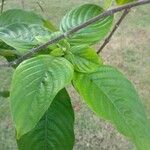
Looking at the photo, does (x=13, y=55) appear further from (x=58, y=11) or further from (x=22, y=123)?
(x=58, y=11)

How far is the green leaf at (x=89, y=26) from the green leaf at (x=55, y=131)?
91mm

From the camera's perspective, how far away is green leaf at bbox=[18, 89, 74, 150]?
2.20 feet

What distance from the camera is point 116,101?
571 mm

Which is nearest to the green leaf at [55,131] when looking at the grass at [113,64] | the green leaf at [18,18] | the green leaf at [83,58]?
the green leaf at [83,58]

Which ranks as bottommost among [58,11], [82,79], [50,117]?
[58,11]

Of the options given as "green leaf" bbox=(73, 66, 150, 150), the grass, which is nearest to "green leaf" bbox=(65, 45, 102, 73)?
"green leaf" bbox=(73, 66, 150, 150)

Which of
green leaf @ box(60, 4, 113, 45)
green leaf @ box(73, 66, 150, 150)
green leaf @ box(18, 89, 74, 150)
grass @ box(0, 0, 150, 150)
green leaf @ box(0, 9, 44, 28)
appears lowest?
grass @ box(0, 0, 150, 150)

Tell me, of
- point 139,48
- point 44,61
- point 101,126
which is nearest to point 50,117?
Result: point 44,61

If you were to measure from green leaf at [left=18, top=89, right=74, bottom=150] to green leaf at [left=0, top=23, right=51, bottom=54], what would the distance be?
0.32ft

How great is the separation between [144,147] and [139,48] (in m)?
2.87

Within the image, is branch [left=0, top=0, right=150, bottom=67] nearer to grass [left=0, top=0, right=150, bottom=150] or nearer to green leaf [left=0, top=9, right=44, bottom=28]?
green leaf [left=0, top=9, right=44, bottom=28]

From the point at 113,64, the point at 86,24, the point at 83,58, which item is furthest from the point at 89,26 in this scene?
the point at 113,64

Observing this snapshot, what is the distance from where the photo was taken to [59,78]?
54 centimetres

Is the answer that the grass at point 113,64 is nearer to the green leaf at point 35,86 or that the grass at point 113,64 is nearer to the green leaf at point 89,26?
the green leaf at point 89,26
